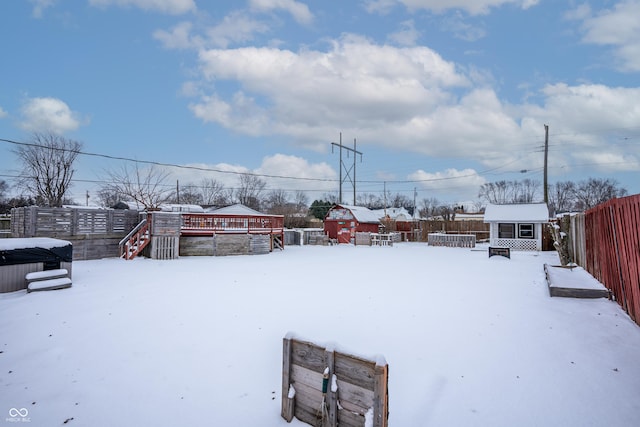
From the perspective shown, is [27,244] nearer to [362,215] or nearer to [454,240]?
[454,240]

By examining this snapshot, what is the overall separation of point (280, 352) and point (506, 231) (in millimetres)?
24049

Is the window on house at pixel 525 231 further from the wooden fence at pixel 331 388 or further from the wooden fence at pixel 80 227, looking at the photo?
the wooden fence at pixel 331 388

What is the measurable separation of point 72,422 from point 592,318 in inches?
297

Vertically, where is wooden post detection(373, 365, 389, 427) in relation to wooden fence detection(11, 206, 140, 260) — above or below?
below

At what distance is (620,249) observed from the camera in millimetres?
6086

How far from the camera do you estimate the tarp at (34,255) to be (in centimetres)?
788

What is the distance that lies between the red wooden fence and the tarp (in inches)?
494

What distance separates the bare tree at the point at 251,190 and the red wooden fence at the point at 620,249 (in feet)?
170

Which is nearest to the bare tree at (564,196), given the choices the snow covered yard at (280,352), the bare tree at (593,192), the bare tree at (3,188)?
the bare tree at (593,192)

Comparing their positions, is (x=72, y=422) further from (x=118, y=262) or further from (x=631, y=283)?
(x=118, y=262)

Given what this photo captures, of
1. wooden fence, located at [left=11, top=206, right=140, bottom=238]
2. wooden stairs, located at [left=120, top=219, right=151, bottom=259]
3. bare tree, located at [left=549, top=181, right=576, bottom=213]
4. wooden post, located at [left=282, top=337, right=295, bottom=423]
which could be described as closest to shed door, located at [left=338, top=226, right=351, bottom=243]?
wooden stairs, located at [left=120, top=219, right=151, bottom=259]

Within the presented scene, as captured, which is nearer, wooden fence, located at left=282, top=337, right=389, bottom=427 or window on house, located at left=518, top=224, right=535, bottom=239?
wooden fence, located at left=282, top=337, right=389, bottom=427

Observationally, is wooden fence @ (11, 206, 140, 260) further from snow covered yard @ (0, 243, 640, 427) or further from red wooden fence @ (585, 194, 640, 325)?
red wooden fence @ (585, 194, 640, 325)

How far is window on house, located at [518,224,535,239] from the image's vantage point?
23136 millimetres
